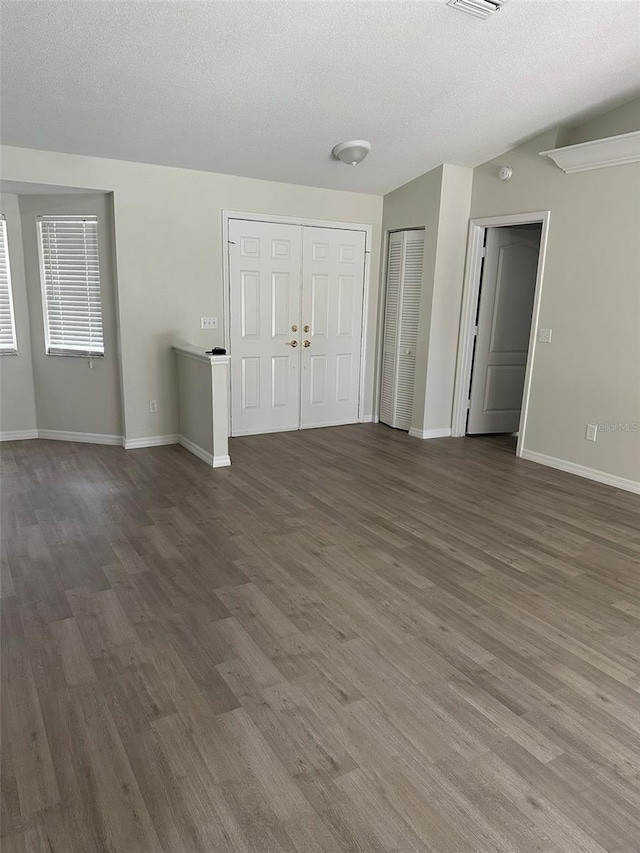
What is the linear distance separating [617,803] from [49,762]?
1.76m

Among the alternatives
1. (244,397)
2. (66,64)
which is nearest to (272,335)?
(244,397)

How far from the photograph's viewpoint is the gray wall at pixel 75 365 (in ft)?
16.6

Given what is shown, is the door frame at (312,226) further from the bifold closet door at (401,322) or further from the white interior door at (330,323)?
the bifold closet door at (401,322)

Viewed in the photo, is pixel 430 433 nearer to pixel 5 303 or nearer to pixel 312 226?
pixel 312 226

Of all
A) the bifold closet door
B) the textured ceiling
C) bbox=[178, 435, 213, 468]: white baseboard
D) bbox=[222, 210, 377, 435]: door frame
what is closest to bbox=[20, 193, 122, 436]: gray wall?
bbox=[178, 435, 213, 468]: white baseboard

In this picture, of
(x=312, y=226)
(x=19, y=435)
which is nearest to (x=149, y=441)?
(x=19, y=435)

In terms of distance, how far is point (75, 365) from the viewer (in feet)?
17.8

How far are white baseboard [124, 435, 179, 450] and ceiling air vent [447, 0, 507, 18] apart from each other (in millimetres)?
4045

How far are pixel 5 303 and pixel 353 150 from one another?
A: 350cm

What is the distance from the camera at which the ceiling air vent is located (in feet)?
10.1

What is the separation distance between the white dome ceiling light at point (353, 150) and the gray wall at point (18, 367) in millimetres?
2991

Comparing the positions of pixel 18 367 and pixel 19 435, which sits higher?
pixel 18 367

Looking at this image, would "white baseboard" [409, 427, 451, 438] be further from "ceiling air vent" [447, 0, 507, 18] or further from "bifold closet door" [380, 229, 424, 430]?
"ceiling air vent" [447, 0, 507, 18]

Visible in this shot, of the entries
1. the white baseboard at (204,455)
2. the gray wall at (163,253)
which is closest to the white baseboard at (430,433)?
the white baseboard at (204,455)
